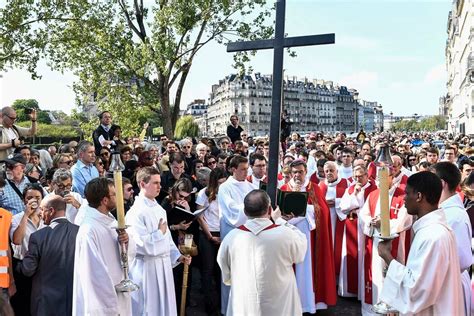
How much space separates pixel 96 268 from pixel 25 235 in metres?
1.48

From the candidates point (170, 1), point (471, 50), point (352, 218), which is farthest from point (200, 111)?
point (352, 218)

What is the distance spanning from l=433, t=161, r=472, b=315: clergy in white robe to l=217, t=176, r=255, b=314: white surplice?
2740mm

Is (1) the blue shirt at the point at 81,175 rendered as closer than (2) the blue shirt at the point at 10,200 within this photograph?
No

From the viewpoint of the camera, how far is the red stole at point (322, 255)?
22.9 ft

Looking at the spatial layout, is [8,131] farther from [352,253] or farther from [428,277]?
[428,277]

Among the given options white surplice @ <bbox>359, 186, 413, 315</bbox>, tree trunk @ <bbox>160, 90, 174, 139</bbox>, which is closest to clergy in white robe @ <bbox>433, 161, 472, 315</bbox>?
white surplice @ <bbox>359, 186, 413, 315</bbox>

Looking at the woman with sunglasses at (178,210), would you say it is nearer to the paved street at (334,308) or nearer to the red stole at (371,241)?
the paved street at (334,308)

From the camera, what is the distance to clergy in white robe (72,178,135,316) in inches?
173

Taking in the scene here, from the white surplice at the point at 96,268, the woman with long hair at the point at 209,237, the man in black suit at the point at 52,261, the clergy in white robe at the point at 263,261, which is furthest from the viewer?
the woman with long hair at the point at 209,237

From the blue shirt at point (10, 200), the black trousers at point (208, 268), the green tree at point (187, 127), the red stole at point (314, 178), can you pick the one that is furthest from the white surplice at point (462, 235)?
the green tree at point (187, 127)

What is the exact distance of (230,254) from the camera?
14.6 feet

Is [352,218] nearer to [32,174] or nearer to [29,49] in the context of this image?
[32,174]

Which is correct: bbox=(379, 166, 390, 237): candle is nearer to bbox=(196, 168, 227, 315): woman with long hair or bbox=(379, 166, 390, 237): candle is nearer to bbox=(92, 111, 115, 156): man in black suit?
bbox=(196, 168, 227, 315): woman with long hair

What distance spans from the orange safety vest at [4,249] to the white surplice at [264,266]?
2.27 m
